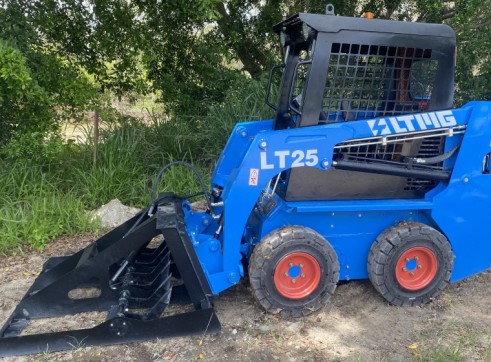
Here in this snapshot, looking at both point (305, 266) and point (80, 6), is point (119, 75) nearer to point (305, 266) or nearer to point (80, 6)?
point (80, 6)

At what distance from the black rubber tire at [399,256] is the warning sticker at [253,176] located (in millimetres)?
975

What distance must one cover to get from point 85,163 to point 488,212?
170 inches

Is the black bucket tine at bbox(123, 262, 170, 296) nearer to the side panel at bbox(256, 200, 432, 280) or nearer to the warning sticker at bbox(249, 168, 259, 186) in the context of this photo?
the side panel at bbox(256, 200, 432, 280)

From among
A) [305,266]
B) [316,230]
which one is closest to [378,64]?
[316,230]

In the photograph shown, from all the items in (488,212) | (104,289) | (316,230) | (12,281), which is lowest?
(12,281)

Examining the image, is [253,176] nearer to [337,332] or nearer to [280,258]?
[280,258]

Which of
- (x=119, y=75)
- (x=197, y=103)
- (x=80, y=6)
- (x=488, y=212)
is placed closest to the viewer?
(x=488, y=212)

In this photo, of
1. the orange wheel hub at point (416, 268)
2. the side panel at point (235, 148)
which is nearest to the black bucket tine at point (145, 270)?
the side panel at point (235, 148)

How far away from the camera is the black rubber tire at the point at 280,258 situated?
335 centimetres

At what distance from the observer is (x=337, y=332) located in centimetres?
333

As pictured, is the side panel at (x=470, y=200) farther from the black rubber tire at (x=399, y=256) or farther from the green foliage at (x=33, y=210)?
the green foliage at (x=33, y=210)

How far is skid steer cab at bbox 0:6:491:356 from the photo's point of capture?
3.24m

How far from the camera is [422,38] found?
3352mm

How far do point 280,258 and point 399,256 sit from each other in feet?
2.69
